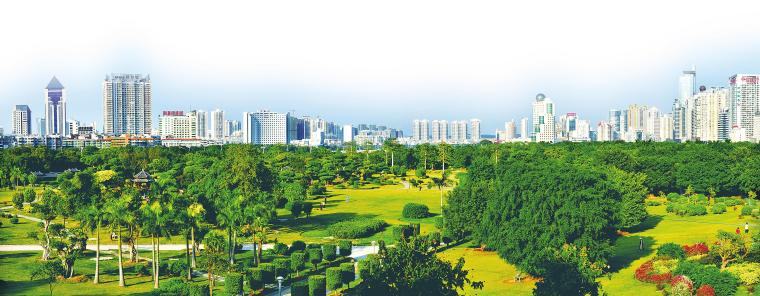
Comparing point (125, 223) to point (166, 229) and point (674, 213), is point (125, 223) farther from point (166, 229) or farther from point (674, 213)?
point (674, 213)

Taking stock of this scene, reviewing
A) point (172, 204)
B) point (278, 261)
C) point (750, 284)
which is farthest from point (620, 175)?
point (172, 204)

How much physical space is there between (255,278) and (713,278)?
75.1 ft

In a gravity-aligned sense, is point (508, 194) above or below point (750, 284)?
above

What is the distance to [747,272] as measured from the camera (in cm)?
3300

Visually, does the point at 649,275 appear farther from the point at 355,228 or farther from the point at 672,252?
the point at 355,228

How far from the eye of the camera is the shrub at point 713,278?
31078 millimetres

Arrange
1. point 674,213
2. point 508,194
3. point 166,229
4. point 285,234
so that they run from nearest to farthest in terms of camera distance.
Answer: point 166,229 → point 508,194 → point 285,234 → point 674,213

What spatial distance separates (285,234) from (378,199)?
84.3 feet

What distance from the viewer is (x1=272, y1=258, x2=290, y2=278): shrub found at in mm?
38812

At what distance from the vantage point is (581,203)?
126 feet

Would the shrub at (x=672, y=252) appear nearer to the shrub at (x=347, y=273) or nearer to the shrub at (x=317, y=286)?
the shrub at (x=347, y=273)

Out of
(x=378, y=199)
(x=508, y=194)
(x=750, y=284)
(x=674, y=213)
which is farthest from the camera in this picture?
(x=378, y=199)

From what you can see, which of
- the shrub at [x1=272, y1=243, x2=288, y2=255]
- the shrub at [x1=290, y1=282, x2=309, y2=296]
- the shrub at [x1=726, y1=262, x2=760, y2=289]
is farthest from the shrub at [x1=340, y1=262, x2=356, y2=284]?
the shrub at [x1=726, y1=262, x2=760, y2=289]

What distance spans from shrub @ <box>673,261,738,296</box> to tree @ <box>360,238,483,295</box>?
1394cm
